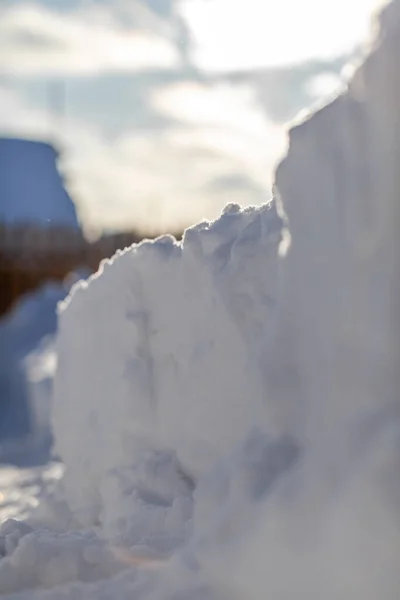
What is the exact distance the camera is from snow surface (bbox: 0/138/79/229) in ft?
75.7

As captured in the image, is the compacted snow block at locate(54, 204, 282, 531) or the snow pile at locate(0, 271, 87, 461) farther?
the snow pile at locate(0, 271, 87, 461)

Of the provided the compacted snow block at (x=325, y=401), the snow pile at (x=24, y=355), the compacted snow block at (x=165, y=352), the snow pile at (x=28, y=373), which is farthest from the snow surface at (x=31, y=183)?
the compacted snow block at (x=325, y=401)

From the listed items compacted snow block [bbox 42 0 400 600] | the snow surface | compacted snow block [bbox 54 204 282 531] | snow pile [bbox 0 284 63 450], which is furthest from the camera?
the snow surface

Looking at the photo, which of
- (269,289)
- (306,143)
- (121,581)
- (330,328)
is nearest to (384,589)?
(330,328)

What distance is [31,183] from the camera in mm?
23594

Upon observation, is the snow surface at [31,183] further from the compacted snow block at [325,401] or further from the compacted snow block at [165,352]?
the compacted snow block at [325,401]

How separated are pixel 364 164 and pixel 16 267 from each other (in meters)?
13.2

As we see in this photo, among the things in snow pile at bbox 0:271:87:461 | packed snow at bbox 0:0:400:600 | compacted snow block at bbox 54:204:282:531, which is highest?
snow pile at bbox 0:271:87:461

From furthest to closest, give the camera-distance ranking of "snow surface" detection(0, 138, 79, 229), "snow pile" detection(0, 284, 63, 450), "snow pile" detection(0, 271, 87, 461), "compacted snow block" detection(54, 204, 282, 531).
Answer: "snow surface" detection(0, 138, 79, 229), "snow pile" detection(0, 284, 63, 450), "snow pile" detection(0, 271, 87, 461), "compacted snow block" detection(54, 204, 282, 531)

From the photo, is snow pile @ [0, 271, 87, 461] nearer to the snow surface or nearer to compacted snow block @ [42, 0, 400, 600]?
compacted snow block @ [42, 0, 400, 600]

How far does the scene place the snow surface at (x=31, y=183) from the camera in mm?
23062

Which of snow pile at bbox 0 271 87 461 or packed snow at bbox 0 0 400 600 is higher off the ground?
snow pile at bbox 0 271 87 461

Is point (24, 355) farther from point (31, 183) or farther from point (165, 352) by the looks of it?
point (31, 183)

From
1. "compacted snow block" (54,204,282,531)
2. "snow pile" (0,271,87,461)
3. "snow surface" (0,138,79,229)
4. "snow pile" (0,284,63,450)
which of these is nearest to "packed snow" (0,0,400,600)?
"compacted snow block" (54,204,282,531)
